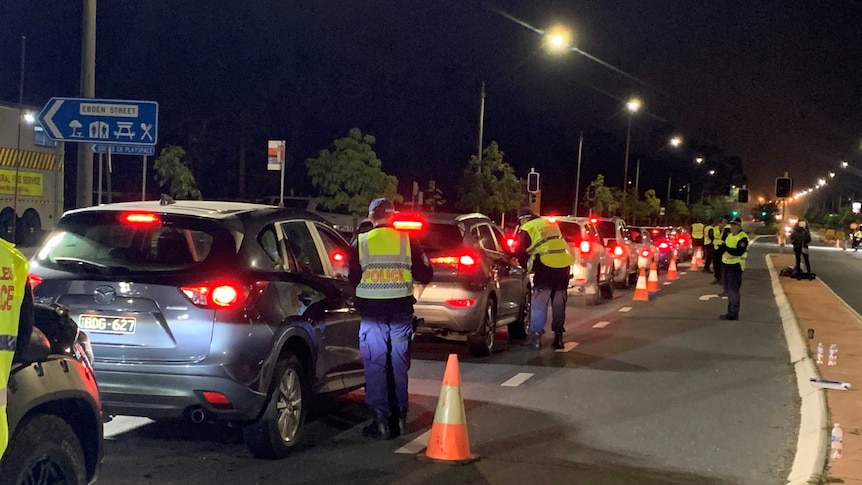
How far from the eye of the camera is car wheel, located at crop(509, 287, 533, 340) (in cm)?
1435

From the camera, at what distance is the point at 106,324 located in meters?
6.67

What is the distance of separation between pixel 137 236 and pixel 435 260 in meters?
5.39

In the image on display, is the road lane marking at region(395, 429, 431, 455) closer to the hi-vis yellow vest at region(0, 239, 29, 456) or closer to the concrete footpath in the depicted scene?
the concrete footpath

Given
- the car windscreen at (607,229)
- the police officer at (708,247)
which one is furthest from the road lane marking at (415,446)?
the police officer at (708,247)

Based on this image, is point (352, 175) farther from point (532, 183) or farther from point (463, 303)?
point (463, 303)

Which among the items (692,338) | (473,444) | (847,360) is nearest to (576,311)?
(692,338)

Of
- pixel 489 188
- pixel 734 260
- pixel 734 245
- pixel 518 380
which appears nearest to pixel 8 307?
pixel 518 380

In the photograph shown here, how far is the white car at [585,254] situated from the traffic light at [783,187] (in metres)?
13.3

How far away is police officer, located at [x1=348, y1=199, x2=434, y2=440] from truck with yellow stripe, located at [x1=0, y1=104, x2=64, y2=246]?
24499 millimetres

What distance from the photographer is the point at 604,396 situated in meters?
10.3

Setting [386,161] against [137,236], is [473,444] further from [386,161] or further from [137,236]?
[386,161]

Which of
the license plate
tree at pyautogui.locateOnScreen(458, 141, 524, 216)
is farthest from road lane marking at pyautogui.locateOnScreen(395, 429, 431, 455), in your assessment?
tree at pyautogui.locateOnScreen(458, 141, 524, 216)

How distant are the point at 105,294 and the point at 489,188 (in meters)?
35.0

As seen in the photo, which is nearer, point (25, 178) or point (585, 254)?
point (585, 254)
